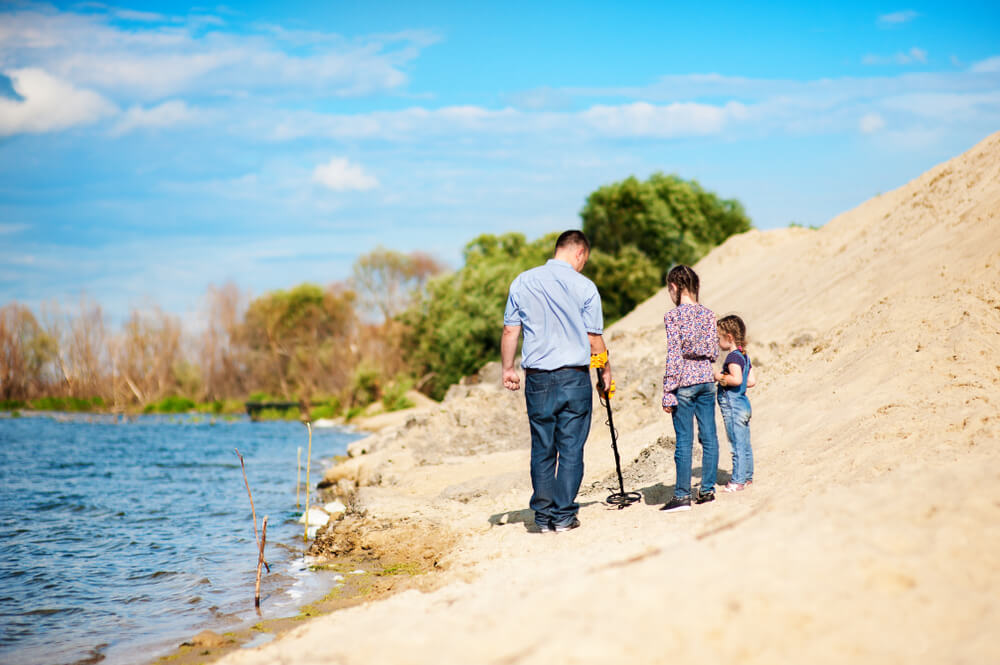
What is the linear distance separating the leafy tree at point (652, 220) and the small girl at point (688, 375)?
31057 mm

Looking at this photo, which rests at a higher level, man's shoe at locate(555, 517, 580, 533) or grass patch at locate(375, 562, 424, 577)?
man's shoe at locate(555, 517, 580, 533)

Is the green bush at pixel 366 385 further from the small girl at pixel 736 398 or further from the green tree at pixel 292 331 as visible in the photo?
the small girl at pixel 736 398

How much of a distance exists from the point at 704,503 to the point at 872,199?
53.0 feet

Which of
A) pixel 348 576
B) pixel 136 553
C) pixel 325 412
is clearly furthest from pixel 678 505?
pixel 325 412

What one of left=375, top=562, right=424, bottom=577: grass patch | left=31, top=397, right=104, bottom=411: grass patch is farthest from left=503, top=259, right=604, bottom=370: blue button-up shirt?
left=31, top=397, right=104, bottom=411: grass patch

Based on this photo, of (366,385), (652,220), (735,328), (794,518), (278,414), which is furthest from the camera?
(278,414)

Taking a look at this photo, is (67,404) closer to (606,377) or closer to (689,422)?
(606,377)

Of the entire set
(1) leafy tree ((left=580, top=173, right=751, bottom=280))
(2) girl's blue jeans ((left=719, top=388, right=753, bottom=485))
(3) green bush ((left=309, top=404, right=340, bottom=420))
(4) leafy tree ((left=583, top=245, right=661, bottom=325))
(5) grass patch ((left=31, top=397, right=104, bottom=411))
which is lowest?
(3) green bush ((left=309, top=404, right=340, bottom=420))

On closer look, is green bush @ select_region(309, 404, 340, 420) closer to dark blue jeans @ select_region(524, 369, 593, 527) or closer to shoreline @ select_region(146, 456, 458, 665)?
shoreline @ select_region(146, 456, 458, 665)

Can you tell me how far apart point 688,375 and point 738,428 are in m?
0.83

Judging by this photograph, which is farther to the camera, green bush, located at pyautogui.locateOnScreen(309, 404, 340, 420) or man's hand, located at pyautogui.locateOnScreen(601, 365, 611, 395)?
green bush, located at pyautogui.locateOnScreen(309, 404, 340, 420)

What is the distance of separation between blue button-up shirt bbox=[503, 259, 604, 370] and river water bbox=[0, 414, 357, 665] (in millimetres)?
2983

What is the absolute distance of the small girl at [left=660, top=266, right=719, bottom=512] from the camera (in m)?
6.27

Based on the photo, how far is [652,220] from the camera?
3788cm
